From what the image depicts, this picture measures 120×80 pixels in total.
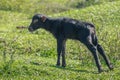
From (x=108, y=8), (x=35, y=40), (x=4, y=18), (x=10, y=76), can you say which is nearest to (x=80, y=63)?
(x=10, y=76)

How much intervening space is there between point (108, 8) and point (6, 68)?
22.6 meters

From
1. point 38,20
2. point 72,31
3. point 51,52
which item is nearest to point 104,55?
point 72,31

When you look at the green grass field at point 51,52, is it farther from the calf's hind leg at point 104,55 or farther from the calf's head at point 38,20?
the calf's head at point 38,20

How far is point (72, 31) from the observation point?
1956 cm

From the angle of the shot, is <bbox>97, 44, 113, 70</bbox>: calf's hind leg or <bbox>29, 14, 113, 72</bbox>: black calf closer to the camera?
<bbox>29, 14, 113, 72</bbox>: black calf

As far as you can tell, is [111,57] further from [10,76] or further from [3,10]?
[3,10]

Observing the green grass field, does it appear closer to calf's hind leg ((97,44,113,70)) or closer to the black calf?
calf's hind leg ((97,44,113,70))

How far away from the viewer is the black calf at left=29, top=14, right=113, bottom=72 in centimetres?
1900

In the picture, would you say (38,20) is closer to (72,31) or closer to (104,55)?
(72,31)

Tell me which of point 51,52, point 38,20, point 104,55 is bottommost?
point 51,52

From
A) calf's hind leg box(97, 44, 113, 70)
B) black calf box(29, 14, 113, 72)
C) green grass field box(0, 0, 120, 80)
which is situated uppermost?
black calf box(29, 14, 113, 72)

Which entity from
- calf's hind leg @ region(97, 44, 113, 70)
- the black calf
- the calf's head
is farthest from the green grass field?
the calf's head

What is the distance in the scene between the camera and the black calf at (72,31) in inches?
748

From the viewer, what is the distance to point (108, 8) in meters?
39.5
